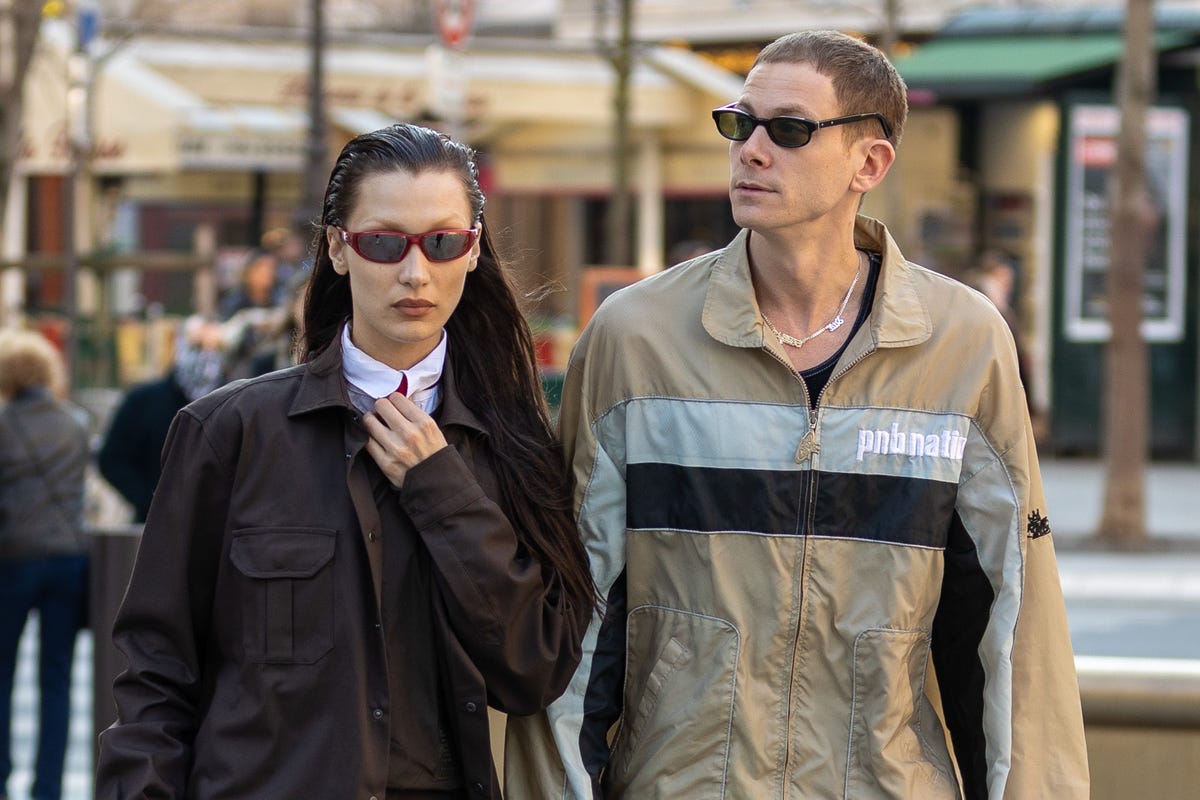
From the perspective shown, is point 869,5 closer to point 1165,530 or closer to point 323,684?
point 1165,530

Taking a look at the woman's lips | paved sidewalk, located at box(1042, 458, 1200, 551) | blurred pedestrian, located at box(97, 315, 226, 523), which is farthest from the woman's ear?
paved sidewalk, located at box(1042, 458, 1200, 551)

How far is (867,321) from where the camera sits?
3.26m

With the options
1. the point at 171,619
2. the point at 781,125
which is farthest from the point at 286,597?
the point at 781,125

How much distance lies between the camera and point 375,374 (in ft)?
10.1

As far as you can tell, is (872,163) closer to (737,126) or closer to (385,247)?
(737,126)

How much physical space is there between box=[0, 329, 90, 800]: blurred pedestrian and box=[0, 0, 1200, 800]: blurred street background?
52 centimetres

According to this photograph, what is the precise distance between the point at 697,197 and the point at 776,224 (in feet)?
71.9

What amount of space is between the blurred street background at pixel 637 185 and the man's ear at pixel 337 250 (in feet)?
11.1

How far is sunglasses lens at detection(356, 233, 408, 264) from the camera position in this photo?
9.85ft

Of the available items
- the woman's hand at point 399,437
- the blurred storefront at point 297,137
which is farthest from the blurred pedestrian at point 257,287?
the woman's hand at point 399,437

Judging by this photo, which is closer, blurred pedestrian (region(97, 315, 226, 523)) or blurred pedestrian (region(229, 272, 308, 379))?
blurred pedestrian (region(229, 272, 308, 379))

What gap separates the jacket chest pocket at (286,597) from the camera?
2920 mm

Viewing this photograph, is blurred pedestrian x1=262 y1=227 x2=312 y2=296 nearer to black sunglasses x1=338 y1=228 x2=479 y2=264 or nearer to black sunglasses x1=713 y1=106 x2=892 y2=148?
black sunglasses x1=713 y1=106 x2=892 y2=148

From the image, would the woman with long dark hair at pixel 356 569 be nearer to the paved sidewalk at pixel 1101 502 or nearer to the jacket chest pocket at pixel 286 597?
the jacket chest pocket at pixel 286 597
